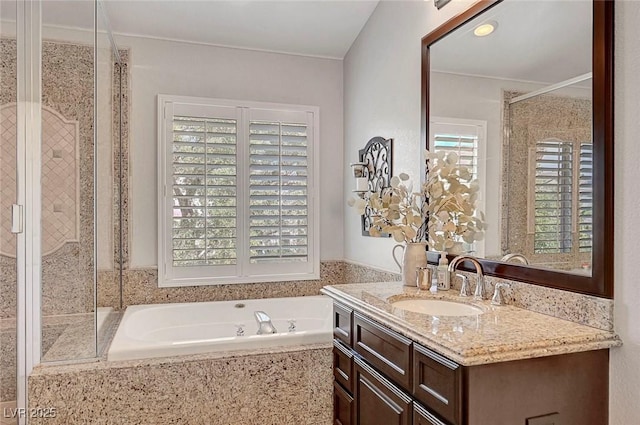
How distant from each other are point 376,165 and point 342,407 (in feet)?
5.40

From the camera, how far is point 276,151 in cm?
349

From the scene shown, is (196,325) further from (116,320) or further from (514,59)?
(514,59)

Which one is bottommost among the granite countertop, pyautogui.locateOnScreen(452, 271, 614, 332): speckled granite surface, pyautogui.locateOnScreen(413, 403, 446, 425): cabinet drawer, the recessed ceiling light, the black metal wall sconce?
pyautogui.locateOnScreen(413, 403, 446, 425): cabinet drawer

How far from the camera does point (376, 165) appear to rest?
3043 millimetres

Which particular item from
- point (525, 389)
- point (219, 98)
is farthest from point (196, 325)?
point (525, 389)

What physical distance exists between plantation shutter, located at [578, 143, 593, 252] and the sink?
52 centimetres

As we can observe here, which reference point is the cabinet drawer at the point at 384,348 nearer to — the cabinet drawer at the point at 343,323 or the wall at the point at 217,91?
the cabinet drawer at the point at 343,323

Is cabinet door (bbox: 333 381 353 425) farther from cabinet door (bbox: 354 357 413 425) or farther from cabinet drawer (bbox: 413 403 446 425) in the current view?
cabinet drawer (bbox: 413 403 446 425)

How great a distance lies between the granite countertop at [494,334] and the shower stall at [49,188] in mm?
1601

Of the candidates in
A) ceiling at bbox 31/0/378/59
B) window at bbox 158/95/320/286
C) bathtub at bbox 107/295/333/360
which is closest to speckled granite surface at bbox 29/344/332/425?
bathtub at bbox 107/295/333/360

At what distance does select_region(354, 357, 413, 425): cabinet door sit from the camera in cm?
144

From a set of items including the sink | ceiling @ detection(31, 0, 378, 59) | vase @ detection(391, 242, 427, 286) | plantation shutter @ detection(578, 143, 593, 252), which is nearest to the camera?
plantation shutter @ detection(578, 143, 593, 252)

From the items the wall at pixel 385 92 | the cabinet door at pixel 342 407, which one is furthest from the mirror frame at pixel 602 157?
the cabinet door at pixel 342 407

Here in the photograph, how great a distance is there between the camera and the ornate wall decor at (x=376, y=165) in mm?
2875
